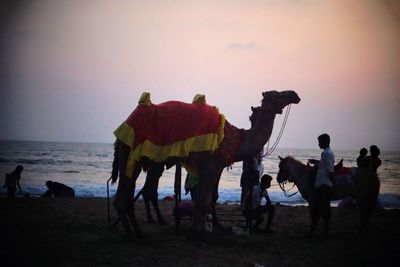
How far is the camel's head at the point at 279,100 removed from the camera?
8.43 meters

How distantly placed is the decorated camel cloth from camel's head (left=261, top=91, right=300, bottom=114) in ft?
3.34

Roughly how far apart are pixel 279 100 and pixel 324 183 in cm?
206

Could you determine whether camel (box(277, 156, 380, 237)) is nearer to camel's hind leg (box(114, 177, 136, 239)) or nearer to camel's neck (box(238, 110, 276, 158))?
camel's neck (box(238, 110, 276, 158))

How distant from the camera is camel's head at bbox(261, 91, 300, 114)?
843 cm

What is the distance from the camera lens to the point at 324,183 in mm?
9180

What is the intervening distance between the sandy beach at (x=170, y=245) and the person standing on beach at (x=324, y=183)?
1.72 ft

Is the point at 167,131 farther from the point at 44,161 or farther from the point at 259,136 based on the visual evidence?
the point at 44,161

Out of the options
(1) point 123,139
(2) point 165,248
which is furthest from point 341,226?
(1) point 123,139

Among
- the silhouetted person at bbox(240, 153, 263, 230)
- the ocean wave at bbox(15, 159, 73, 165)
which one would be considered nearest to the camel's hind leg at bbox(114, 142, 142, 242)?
the silhouetted person at bbox(240, 153, 263, 230)

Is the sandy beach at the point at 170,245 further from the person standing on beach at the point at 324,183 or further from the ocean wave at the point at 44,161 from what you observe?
the ocean wave at the point at 44,161

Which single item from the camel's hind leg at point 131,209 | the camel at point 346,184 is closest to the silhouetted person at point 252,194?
the camel at point 346,184

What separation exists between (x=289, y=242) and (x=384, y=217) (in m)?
5.53

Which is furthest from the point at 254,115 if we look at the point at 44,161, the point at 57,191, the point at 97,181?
the point at 44,161

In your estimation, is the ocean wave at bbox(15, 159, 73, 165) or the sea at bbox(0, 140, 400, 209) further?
the ocean wave at bbox(15, 159, 73, 165)
